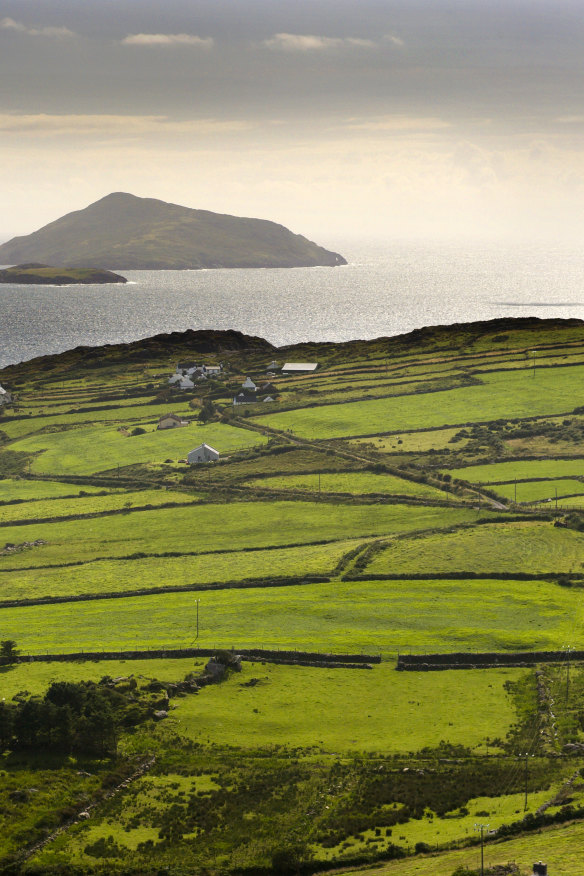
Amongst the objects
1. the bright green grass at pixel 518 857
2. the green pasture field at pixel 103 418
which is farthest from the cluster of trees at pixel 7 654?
the green pasture field at pixel 103 418

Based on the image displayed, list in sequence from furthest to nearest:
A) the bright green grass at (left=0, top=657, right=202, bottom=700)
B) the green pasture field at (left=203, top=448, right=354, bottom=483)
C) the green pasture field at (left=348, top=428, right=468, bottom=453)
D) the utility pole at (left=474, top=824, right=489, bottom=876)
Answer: the green pasture field at (left=348, top=428, right=468, bottom=453)
the green pasture field at (left=203, top=448, right=354, bottom=483)
the bright green grass at (left=0, top=657, right=202, bottom=700)
the utility pole at (left=474, top=824, right=489, bottom=876)

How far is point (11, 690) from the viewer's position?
66.4 m

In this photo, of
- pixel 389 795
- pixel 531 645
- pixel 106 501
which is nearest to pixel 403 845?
pixel 389 795

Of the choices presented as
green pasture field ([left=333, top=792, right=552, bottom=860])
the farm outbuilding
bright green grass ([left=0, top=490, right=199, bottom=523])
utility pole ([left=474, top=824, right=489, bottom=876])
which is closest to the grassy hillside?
green pasture field ([left=333, top=792, right=552, bottom=860])

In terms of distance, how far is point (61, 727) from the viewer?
59.2 m

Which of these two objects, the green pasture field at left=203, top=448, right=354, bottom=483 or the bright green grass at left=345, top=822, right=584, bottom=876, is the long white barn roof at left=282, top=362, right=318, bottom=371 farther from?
the bright green grass at left=345, top=822, right=584, bottom=876

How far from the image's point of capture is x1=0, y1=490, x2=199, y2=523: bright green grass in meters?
116

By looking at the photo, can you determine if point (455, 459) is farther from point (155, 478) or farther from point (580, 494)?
point (155, 478)

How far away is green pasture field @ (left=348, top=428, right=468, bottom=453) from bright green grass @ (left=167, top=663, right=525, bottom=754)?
67887 mm

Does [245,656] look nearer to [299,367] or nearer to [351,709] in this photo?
[351,709]

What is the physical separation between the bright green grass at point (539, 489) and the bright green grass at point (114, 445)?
136 feet

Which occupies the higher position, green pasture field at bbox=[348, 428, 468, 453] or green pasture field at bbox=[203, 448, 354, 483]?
green pasture field at bbox=[348, 428, 468, 453]

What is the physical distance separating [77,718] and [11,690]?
9.47 metres

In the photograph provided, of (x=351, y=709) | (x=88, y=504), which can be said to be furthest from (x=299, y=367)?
(x=351, y=709)
